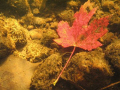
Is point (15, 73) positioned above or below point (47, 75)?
below

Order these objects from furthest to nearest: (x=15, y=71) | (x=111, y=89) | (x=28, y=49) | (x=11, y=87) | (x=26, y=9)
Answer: (x=26, y=9) → (x=28, y=49) → (x=15, y=71) → (x=11, y=87) → (x=111, y=89)

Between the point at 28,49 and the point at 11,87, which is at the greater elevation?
the point at 28,49

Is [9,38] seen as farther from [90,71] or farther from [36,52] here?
[90,71]

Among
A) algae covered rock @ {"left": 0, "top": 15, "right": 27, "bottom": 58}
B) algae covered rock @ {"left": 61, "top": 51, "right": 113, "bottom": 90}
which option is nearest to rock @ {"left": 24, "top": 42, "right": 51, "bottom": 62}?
algae covered rock @ {"left": 0, "top": 15, "right": 27, "bottom": 58}

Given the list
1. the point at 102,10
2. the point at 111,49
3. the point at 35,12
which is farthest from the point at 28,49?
the point at 102,10

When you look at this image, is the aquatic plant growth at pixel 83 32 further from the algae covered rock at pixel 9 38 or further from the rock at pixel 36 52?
the algae covered rock at pixel 9 38

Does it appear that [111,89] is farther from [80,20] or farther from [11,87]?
[11,87]

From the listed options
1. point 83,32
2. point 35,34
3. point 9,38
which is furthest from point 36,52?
point 83,32

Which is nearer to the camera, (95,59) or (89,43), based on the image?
(95,59)

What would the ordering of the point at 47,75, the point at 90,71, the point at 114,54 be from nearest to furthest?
the point at 90,71, the point at 114,54, the point at 47,75
